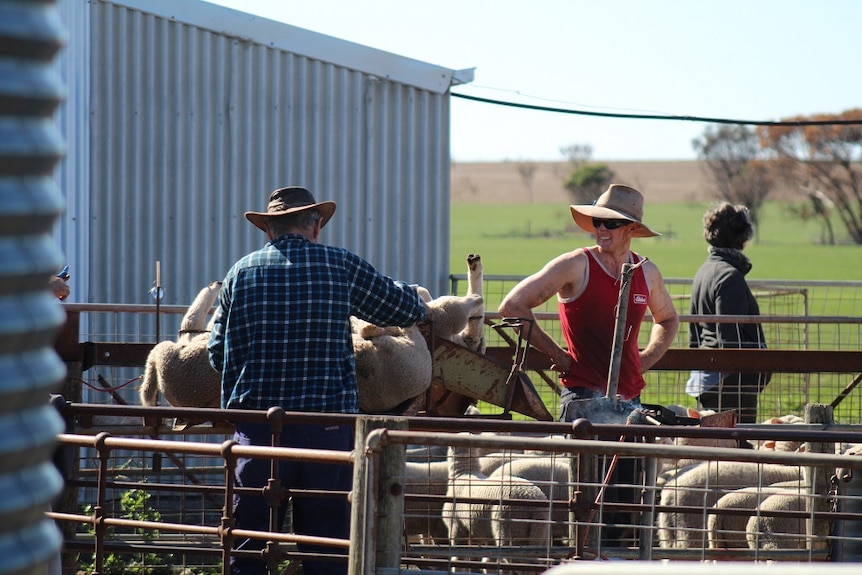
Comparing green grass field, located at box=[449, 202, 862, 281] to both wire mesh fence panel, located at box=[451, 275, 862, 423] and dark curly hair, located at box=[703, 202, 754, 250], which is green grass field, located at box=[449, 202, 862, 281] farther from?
dark curly hair, located at box=[703, 202, 754, 250]

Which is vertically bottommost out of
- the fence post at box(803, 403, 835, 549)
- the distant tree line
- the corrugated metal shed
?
the fence post at box(803, 403, 835, 549)

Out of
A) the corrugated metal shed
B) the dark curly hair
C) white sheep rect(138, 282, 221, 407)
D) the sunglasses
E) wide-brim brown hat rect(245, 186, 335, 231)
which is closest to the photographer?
wide-brim brown hat rect(245, 186, 335, 231)

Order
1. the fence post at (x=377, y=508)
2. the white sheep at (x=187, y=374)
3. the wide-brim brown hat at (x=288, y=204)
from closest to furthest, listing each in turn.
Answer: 1. the fence post at (x=377, y=508)
2. the wide-brim brown hat at (x=288, y=204)
3. the white sheep at (x=187, y=374)

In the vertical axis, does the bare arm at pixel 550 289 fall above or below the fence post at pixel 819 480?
above

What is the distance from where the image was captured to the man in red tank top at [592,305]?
5539 millimetres

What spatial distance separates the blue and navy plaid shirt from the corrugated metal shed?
4.82 m

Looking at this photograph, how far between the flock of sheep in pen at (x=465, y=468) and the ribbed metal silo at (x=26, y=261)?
3.07 m

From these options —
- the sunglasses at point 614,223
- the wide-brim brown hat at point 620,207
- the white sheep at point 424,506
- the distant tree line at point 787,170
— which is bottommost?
the white sheep at point 424,506

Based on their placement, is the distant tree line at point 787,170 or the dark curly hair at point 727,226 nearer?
the dark curly hair at point 727,226

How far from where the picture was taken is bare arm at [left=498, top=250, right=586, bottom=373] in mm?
5527

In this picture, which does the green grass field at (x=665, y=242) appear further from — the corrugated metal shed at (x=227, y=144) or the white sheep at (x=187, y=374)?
the white sheep at (x=187, y=374)

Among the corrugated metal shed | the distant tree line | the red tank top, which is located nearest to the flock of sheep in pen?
the red tank top

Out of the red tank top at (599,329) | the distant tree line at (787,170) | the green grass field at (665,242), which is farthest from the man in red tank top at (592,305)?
the distant tree line at (787,170)

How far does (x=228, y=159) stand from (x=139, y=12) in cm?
136
